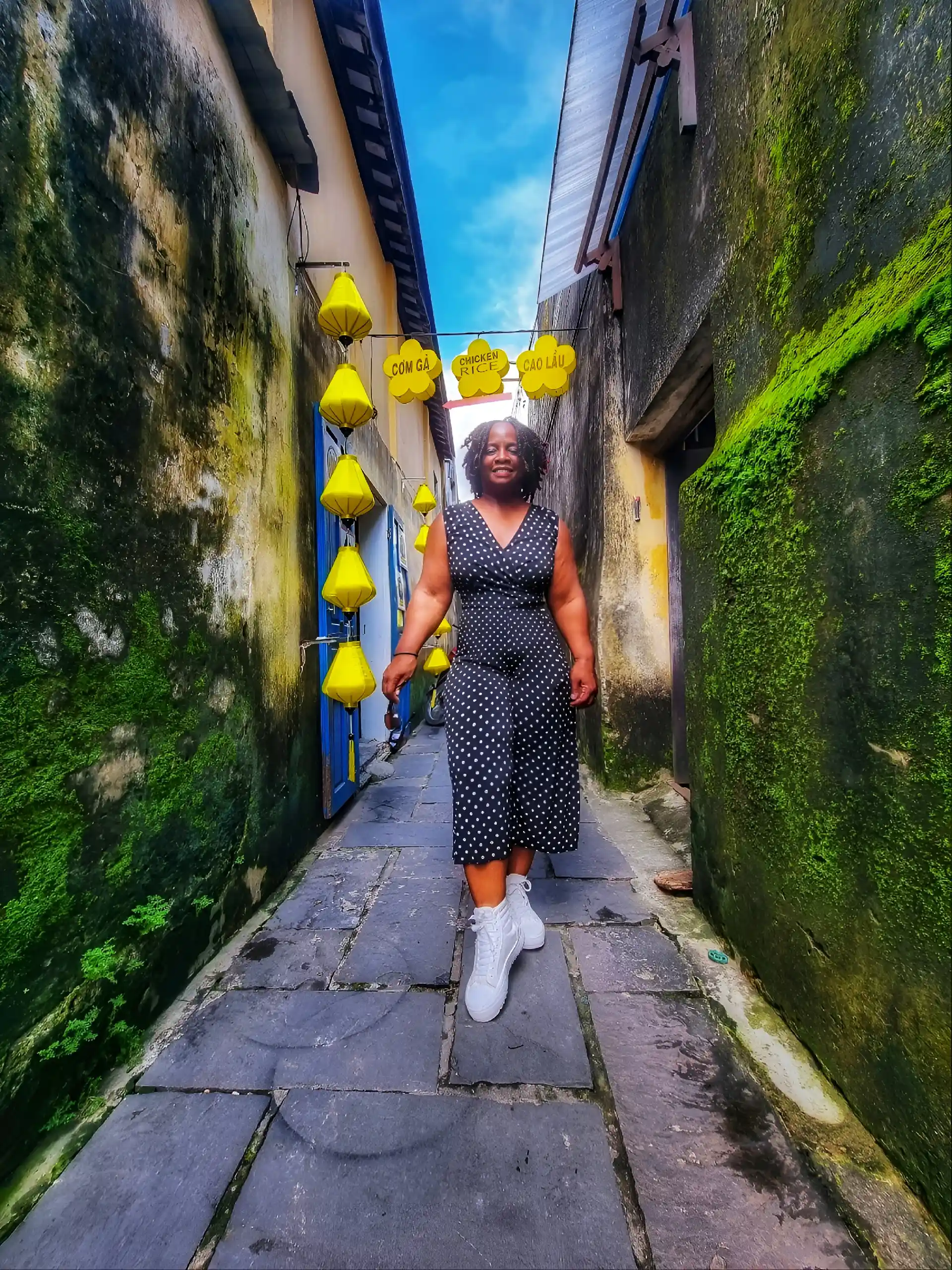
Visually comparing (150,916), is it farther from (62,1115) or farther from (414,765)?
(414,765)

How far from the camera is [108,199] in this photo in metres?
1.38

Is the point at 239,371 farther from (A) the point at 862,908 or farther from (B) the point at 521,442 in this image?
(A) the point at 862,908

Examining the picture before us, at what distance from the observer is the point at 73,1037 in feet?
3.81

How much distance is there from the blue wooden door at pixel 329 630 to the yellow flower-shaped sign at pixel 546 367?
1539 mm

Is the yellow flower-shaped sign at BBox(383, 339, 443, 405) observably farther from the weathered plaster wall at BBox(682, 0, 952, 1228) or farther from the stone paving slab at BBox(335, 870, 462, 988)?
the stone paving slab at BBox(335, 870, 462, 988)

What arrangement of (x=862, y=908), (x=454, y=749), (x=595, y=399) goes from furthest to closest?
1. (x=595, y=399)
2. (x=454, y=749)
3. (x=862, y=908)

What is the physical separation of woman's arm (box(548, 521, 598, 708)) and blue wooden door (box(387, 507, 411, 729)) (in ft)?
10.9

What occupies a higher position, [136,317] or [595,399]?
[595,399]

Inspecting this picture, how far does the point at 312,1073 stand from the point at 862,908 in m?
1.25

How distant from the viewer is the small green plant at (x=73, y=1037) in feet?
3.63

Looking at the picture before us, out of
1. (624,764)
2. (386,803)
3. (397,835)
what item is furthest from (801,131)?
(386,803)

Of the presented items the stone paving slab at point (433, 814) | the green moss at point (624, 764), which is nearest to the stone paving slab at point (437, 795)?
the stone paving slab at point (433, 814)

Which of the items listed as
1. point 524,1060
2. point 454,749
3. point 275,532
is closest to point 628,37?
point 275,532

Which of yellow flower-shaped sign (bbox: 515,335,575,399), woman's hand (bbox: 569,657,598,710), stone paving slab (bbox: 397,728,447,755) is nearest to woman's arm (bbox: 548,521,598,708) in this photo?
woman's hand (bbox: 569,657,598,710)
